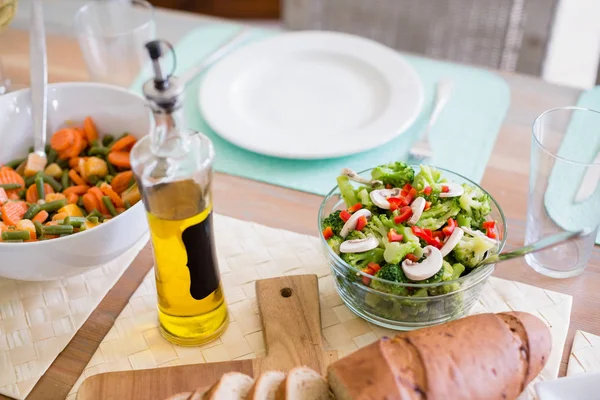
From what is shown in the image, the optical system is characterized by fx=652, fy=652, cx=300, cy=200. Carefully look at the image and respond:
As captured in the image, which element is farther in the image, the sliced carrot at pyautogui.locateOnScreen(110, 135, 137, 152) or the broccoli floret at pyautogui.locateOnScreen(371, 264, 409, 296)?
the sliced carrot at pyautogui.locateOnScreen(110, 135, 137, 152)

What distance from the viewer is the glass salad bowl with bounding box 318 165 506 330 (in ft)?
3.50

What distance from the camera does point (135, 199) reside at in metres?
1.32

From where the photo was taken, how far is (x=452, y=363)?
932 millimetres

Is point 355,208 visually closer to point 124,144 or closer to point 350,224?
point 350,224

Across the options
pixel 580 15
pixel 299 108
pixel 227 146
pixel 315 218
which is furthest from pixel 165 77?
pixel 580 15

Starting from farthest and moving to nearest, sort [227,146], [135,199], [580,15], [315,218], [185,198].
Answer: [580,15]
[227,146]
[315,218]
[135,199]
[185,198]

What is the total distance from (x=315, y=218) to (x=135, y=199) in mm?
386

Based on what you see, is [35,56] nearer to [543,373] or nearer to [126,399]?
[126,399]

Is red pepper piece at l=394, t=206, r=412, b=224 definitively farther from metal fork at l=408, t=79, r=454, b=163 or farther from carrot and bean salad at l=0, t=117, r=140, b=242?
carrot and bean salad at l=0, t=117, r=140, b=242

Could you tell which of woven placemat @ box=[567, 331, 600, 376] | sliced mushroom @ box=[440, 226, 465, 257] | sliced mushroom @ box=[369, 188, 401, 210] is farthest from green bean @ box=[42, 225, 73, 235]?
woven placemat @ box=[567, 331, 600, 376]

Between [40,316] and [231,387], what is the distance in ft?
1.52

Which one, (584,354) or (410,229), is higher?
(410,229)

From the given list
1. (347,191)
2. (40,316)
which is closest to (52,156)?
(40,316)

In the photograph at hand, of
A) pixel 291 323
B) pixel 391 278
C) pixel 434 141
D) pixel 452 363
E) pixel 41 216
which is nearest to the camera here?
pixel 452 363
